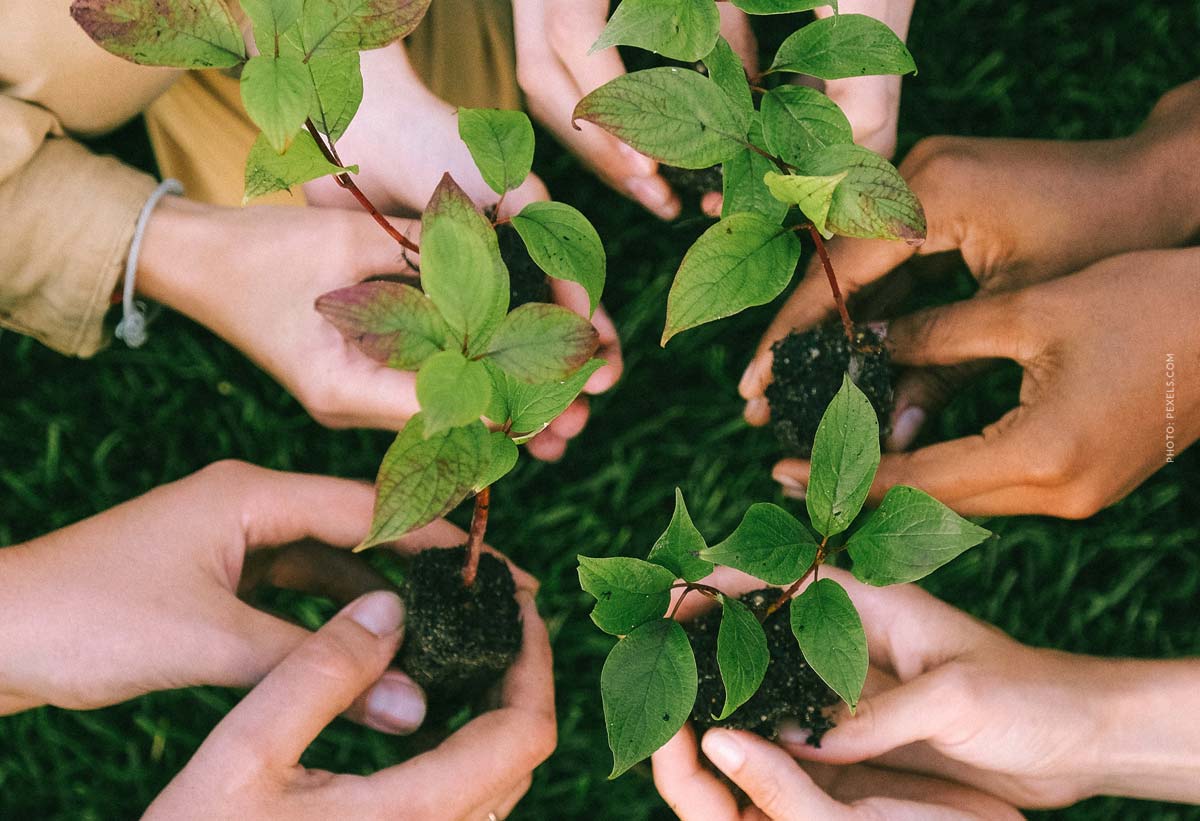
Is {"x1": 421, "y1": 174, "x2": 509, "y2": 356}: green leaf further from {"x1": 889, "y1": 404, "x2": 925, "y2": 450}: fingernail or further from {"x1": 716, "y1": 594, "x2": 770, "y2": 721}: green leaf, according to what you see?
{"x1": 889, "y1": 404, "x2": 925, "y2": 450}: fingernail

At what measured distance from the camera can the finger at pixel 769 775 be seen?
92 cm

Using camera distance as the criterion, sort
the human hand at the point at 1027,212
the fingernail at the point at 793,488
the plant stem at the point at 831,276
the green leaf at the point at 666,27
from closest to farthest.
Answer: the green leaf at the point at 666,27
the plant stem at the point at 831,276
the human hand at the point at 1027,212
the fingernail at the point at 793,488

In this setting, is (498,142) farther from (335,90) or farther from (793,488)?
(793,488)

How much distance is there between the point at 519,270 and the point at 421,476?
438 millimetres

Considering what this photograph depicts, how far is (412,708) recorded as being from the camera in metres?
1.07

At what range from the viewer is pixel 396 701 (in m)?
1.07

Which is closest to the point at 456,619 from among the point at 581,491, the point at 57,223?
the point at 581,491

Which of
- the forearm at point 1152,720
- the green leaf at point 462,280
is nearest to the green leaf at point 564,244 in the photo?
the green leaf at point 462,280

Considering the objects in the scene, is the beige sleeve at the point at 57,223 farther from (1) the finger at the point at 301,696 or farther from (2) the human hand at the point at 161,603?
(1) the finger at the point at 301,696

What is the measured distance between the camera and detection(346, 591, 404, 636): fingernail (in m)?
1.02

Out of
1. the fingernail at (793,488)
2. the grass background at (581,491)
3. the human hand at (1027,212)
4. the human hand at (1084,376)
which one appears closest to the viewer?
the human hand at (1084,376)

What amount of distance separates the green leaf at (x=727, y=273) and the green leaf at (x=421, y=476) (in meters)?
0.19

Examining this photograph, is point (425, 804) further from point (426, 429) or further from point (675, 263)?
point (675, 263)

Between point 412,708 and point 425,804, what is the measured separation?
0.50ft
